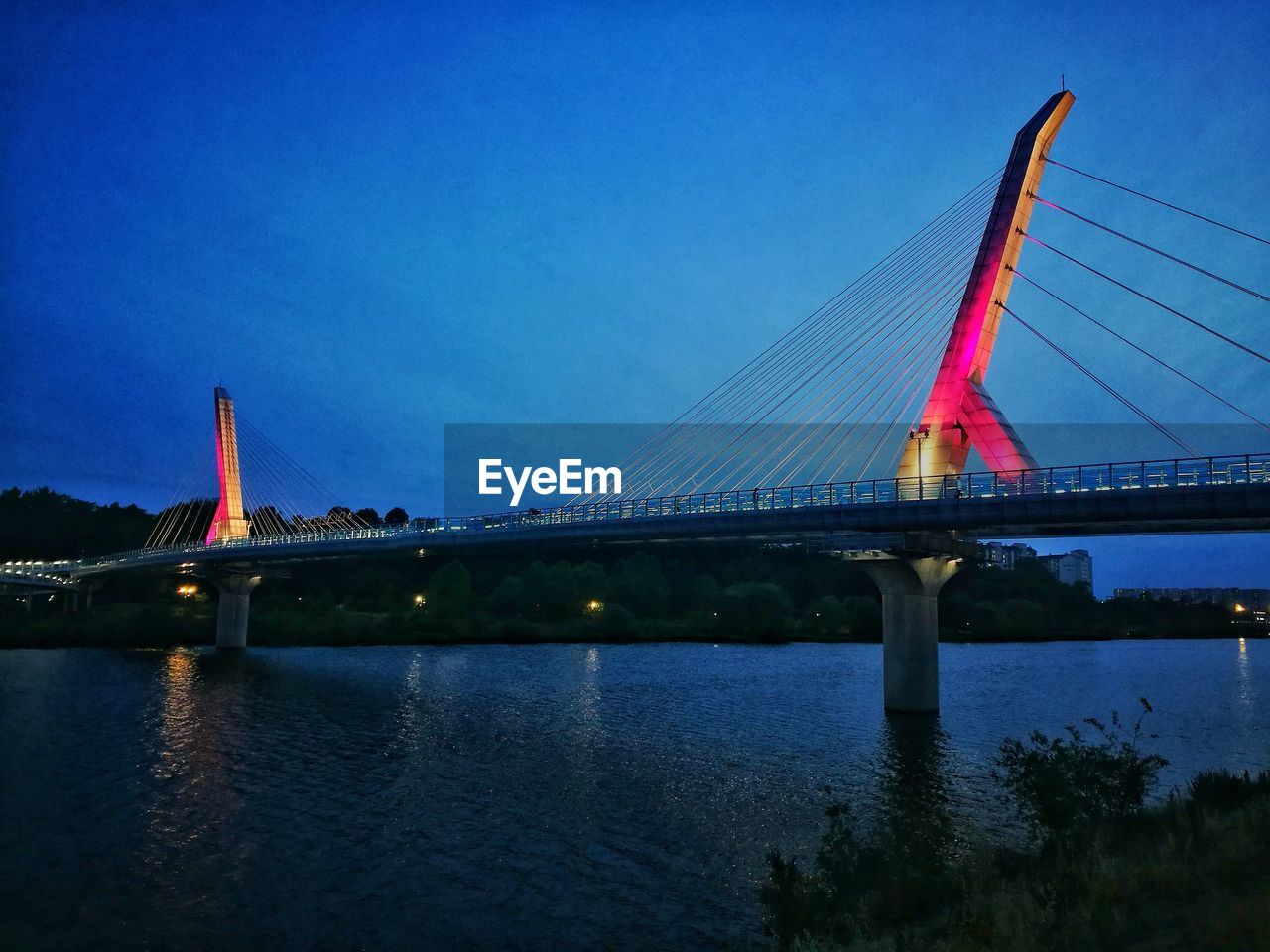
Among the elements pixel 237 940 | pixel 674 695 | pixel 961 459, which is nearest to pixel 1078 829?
pixel 237 940

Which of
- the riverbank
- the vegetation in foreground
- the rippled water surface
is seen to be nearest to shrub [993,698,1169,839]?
the vegetation in foreground

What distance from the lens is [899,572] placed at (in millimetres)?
39000

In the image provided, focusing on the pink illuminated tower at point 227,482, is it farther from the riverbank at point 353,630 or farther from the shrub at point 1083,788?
the shrub at point 1083,788

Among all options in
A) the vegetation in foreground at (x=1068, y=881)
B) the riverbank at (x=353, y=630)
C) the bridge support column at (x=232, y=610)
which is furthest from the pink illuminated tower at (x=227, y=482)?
the vegetation in foreground at (x=1068, y=881)

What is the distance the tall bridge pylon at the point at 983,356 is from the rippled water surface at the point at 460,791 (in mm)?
10856

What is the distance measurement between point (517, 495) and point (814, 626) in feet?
162

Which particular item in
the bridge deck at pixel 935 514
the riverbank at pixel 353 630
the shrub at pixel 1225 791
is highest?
the bridge deck at pixel 935 514

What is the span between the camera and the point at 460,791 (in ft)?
78.0

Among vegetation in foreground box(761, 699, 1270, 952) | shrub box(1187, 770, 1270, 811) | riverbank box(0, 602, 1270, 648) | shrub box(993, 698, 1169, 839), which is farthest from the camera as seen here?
riverbank box(0, 602, 1270, 648)

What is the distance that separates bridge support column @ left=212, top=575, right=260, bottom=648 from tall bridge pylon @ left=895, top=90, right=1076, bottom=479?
61.3 m

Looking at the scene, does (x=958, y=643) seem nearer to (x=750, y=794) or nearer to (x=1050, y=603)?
(x=1050, y=603)

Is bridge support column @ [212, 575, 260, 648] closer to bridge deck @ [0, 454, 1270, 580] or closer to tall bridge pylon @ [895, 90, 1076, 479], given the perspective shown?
bridge deck @ [0, 454, 1270, 580]

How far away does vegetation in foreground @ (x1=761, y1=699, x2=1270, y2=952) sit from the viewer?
30.8 ft

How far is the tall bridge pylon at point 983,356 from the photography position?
115 ft
